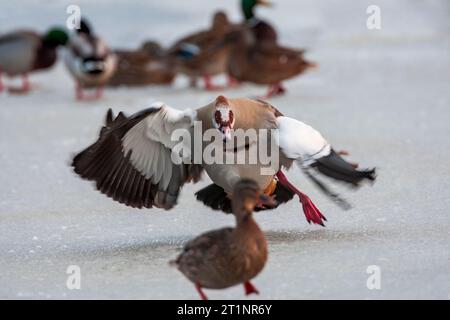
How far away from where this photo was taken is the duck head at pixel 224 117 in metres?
4.76

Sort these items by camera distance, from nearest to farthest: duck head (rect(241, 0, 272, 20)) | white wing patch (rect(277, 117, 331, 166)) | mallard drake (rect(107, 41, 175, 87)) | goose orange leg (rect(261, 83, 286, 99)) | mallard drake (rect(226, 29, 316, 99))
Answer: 1. white wing patch (rect(277, 117, 331, 166))
2. mallard drake (rect(226, 29, 316, 99))
3. goose orange leg (rect(261, 83, 286, 99))
4. mallard drake (rect(107, 41, 175, 87))
5. duck head (rect(241, 0, 272, 20))

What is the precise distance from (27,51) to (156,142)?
605cm

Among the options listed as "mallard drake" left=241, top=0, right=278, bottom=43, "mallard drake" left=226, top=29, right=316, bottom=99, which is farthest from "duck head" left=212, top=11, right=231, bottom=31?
"mallard drake" left=226, top=29, right=316, bottom=99

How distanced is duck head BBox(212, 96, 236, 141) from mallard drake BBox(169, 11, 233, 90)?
5.45m

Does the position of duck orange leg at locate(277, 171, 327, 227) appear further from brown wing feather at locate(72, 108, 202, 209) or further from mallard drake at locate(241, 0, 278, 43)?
mallard drake at locate(241, 0, 278, 43)

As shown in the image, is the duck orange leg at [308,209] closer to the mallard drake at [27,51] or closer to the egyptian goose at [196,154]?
the egyptian goose at [196,154]

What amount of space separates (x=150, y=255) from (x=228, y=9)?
9.84m

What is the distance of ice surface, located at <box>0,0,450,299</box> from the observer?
441cm

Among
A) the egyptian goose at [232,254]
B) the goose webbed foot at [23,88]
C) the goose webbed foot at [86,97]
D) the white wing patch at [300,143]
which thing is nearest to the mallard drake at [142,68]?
the goose webbed foot at [86,97]

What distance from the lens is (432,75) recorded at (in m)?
10.5

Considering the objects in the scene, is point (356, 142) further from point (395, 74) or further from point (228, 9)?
point (228, 9)

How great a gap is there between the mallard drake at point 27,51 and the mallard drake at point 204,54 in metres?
1.39

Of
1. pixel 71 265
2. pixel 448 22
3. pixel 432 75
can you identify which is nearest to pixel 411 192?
pixel 71 265

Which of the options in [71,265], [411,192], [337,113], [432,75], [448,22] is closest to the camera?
[71,265]
